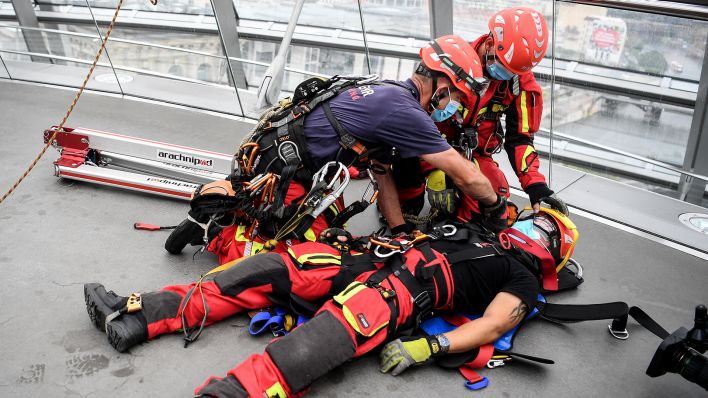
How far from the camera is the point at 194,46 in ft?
24.8

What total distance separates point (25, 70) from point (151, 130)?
8.34 feet

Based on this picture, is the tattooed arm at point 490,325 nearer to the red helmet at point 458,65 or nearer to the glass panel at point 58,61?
the red helmet at point 458,65

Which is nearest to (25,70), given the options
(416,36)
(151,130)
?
(151,130)

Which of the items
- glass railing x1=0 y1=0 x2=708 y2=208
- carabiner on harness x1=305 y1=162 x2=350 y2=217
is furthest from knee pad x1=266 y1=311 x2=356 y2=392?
glass railing x1=0 y1=0 x2=708 y2=208

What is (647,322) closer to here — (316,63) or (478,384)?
(478,384)

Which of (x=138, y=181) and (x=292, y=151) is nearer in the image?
(x=292, y=151)

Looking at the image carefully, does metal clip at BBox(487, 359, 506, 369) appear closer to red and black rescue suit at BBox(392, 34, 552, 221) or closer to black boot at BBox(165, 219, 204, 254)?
red and black rescue suit at BBox(392, 34, 552, 221)

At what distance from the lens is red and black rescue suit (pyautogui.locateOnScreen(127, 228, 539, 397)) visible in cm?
238

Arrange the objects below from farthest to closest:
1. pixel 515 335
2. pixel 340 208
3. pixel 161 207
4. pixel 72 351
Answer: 1. pixel 161 207
2. pixel 340 208
3. pixel 515 335
4. pixel 72 351

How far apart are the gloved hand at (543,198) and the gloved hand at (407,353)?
1136 millimetres

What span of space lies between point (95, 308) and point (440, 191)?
81.2 inches

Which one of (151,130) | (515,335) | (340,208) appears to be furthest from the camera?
(151,130)

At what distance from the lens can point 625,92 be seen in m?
5.71

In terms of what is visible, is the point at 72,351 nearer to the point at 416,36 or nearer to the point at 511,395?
the point at 511,395
